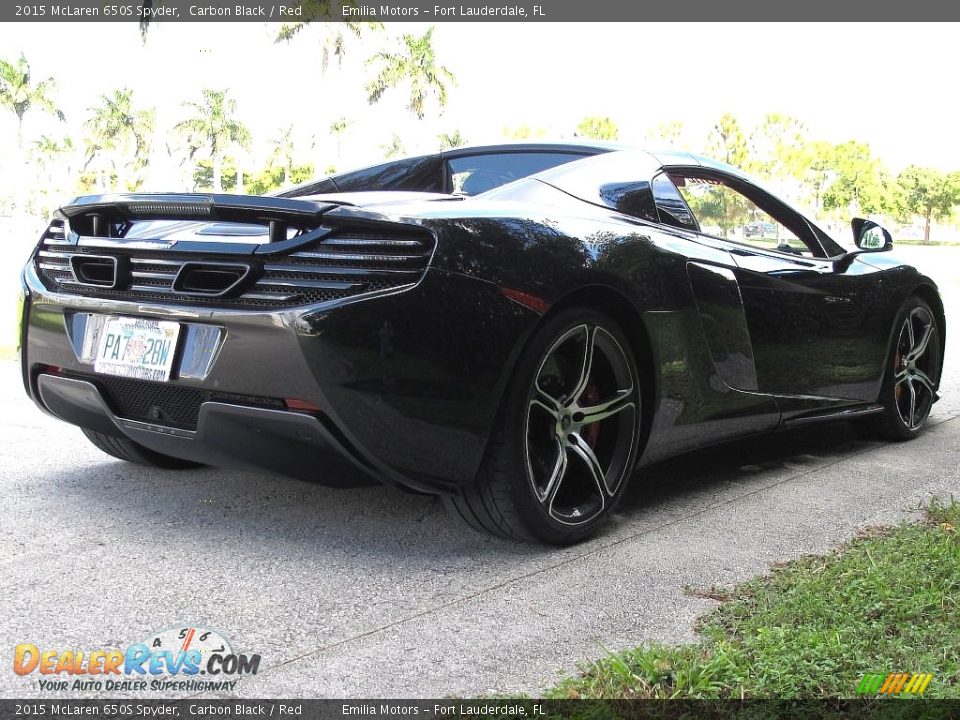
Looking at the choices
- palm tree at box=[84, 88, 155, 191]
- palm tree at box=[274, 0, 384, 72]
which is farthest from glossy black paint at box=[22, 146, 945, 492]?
palm tree at box=[84, 88, 155, 191]

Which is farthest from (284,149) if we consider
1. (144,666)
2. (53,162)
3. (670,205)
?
(144,666)

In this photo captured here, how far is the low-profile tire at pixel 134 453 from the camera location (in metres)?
4.06

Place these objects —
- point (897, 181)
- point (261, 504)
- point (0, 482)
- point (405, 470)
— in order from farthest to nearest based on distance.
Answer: point (897, 181) → point (0, 482) → point (261, 504) → point (405, 470)

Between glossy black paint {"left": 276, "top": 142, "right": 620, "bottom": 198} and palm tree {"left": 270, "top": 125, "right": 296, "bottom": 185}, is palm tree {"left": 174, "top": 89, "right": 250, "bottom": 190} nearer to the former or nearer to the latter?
palm tree {"left": 270, "top": 125, "right": 296, "bottom": 185}

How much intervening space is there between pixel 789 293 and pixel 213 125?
91846 millimetres

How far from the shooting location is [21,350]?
3.50 metres

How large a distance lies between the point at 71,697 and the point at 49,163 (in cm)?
14024

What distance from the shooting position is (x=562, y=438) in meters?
3.29

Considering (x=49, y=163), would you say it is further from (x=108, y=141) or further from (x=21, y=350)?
(x=21, y=350)

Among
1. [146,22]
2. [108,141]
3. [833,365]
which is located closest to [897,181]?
[146,22]

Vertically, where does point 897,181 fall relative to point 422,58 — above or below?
below

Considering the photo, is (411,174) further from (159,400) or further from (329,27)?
(329,27)

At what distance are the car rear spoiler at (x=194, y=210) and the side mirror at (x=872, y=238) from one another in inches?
126

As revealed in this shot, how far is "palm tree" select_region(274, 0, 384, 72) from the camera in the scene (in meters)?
42.5
